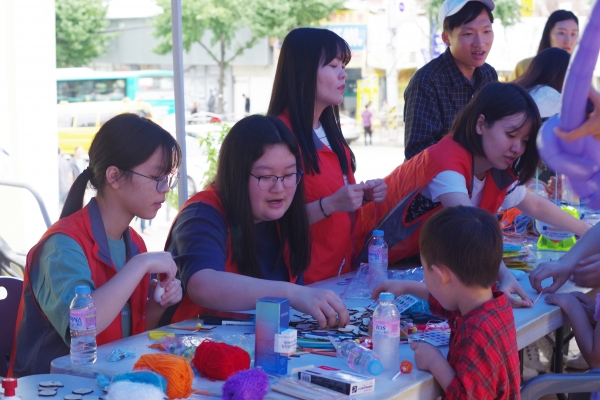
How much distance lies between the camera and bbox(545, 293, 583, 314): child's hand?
97.0 inches

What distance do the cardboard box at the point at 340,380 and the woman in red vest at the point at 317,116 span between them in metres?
1.08

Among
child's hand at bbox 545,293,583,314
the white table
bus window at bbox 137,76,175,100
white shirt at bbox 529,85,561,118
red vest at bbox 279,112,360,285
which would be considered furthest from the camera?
bus window at bbox 137,76,175,100

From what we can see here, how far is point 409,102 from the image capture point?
3.71 metres

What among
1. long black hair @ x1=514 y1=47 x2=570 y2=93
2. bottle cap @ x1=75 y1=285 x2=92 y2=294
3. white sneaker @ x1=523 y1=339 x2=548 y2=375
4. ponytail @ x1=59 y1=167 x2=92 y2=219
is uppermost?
long black hair @ x1=514 y1=47 x2=570 y2=93

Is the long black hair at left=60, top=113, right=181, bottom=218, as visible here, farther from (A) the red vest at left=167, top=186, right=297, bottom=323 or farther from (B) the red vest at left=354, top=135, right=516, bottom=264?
(B) the red vest at left=354, top=135, right=516, bottom=264

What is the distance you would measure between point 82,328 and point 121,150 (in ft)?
1.88

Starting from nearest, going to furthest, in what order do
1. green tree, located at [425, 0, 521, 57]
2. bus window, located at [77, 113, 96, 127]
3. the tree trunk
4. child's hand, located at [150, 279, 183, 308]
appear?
child's hand, located at [150, 279, 183, 308], bus window, located at [77, 113, 96, 127], green tree, located at [425, 0, 521, 57], the tree trunk

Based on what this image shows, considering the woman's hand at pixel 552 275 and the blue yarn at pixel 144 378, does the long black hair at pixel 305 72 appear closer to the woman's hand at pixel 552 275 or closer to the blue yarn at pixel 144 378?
the woman's hand at pixel 552 275

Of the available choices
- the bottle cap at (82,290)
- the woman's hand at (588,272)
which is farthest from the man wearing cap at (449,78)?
the bottle cap at (82,290)

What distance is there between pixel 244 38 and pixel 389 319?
76.7ft

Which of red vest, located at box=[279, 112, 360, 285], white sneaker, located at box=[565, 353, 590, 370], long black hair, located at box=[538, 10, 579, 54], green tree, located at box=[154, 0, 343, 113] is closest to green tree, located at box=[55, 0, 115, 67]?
green tree, located at box=[154, 0, 343, 113]

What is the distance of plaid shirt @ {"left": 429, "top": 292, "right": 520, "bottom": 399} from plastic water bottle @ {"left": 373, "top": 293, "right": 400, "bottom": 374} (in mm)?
135

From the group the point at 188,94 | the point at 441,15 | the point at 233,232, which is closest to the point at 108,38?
the point at 188,94

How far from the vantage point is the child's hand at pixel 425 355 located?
1.80m
